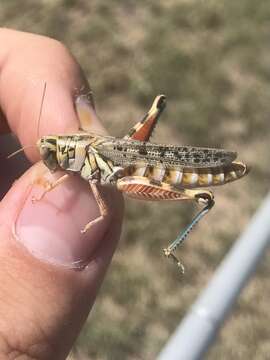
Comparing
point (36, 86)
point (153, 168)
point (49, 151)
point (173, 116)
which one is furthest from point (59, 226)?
point (173, 116)

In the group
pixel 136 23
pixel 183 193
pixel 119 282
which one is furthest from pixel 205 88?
pixel 183 193

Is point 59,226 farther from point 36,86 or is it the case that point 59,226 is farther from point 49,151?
point 36,86

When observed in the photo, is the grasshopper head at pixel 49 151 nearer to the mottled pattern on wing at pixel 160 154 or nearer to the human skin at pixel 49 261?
the human skin at pixel 49 261

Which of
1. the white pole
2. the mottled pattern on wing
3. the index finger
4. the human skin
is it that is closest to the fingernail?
the human skin

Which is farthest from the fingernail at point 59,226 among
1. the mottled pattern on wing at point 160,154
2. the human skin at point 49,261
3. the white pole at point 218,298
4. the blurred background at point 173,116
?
the blurred background at point 173,116

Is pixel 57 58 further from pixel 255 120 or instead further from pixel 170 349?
pixel 255 120

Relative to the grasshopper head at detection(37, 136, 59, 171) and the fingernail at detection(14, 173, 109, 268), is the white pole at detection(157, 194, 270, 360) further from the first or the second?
the grasshopper head at detection(37, 136, 59, 171)
